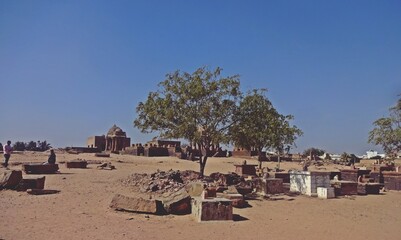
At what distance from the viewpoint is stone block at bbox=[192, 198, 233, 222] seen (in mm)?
9695

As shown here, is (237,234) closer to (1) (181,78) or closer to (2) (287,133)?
(1) (181,78)

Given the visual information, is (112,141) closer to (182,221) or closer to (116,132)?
(116,132)

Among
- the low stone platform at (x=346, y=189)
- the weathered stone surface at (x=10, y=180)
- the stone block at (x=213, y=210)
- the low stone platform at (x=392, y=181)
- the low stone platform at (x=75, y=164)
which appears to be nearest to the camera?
the stone block at (x=213, y=210)

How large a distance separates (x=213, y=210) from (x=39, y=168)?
11981 mm

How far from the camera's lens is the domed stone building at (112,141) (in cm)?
4462

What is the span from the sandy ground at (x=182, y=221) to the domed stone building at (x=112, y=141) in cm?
3105

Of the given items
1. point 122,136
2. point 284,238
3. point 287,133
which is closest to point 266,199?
point 284,238

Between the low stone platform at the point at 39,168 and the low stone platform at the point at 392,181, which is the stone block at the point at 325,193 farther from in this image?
the low stone platform at the point at 39,168

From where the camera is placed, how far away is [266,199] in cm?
1377

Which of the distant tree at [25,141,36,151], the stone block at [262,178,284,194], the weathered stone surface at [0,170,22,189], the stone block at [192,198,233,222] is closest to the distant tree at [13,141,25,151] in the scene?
the distant tree at [25,141,36,151]

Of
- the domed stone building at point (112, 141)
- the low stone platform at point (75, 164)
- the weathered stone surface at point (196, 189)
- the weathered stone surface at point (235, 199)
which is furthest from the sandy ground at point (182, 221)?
the domed stone building at point (112, 141)

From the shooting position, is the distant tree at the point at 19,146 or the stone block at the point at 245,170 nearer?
the stone block at the point at 245,170

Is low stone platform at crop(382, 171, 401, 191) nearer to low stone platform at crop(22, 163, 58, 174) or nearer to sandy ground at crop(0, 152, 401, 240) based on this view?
sandy ground at crop(0, 152, 401, 240)

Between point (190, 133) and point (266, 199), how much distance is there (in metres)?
5.46
